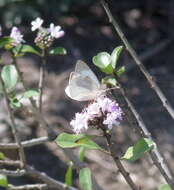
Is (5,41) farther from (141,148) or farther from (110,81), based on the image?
(141,148)

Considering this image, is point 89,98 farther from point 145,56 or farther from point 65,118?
point 145,56

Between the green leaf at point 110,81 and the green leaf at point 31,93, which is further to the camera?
the green leaf at point 31,93

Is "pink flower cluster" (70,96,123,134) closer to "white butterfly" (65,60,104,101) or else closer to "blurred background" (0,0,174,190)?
"white butterfly" (65,60,104,101)

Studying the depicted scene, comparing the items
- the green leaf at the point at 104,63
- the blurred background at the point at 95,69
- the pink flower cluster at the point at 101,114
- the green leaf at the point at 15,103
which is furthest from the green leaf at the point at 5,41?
the blurred background at the point at 95,69

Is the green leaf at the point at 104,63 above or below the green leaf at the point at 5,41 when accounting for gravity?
below

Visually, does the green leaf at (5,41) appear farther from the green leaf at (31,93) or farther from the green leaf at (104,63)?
the green leaf at (104,63)

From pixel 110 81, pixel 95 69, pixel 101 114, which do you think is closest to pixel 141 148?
pixel 101 114

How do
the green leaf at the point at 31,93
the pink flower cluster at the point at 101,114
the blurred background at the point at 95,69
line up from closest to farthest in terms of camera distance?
the pink flower cluster at the point at 101,114, the green leaf at the point at 31,93, the blurred background at the point at 95,69
